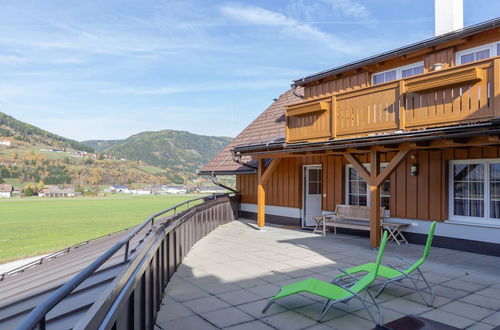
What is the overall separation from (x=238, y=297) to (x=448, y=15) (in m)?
9.70

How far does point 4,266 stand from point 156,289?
10804 mm

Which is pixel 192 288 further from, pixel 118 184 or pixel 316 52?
pixel 118 184

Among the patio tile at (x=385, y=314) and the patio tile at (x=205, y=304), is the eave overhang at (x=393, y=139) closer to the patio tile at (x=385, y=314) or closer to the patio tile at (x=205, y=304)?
the patio tile at (x=385, y=314)

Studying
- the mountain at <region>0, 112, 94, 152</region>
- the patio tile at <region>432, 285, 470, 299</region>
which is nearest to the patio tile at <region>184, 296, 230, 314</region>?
the patio tile at <region>432, 285, 470, 299</region>

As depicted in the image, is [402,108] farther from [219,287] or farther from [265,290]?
[219,287]

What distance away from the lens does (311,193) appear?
12.9 m

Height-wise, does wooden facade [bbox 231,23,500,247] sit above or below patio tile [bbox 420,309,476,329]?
above

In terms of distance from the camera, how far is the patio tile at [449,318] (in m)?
4.23

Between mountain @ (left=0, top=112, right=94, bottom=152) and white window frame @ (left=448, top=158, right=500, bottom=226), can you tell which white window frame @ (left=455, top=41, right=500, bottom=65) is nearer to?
white window frame @ (left=448, top=158, right=500, bottom=226)

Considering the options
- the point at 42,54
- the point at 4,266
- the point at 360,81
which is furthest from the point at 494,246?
the point at 42,54

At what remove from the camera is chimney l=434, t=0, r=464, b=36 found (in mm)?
10055

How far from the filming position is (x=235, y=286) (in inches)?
230

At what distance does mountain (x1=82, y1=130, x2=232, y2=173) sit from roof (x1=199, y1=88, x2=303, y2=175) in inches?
4524

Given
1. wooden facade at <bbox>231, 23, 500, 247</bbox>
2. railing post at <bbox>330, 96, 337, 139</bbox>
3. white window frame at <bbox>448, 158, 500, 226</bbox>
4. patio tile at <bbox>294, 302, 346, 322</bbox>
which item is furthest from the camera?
railing post at <bbox>330, 96, 337, 139</bbox>
